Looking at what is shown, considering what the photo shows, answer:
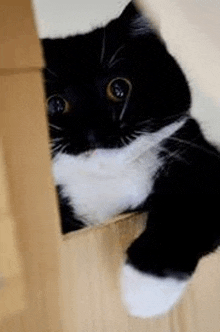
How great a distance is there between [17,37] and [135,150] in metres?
0.37

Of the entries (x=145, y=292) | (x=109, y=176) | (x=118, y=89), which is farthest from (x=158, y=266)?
(x=118, y=89)

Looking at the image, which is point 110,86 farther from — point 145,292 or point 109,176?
point 145,292

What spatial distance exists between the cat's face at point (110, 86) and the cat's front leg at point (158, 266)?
0.18 metres

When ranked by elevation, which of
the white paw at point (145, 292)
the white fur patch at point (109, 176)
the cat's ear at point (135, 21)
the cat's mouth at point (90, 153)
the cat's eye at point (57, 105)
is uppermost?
the cat's ear at point (135, 21)

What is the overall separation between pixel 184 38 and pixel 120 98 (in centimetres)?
20

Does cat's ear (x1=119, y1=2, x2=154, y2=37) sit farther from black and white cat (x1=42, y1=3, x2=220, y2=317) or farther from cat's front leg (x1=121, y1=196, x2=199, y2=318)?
cat's front leg (x1=121, y1=196, x2=199, y2=318)

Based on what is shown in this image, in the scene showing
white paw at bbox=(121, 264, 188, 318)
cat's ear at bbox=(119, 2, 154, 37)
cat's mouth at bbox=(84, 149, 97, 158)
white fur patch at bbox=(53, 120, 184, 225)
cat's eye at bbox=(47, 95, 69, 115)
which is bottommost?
white paw at bbox=(121, 264, 188, 318)

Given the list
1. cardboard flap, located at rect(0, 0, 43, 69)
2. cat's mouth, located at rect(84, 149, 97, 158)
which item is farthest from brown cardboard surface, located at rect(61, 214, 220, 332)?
cardboard flap, located at rect(0, 0, 43, 69)

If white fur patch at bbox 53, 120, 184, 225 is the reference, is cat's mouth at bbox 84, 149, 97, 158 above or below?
above

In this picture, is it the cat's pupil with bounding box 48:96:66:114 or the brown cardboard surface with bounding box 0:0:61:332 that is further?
the cat's pupil with bounding box 48:96:66:114

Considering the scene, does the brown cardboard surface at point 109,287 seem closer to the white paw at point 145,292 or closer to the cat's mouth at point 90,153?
the white paw at point 145,292

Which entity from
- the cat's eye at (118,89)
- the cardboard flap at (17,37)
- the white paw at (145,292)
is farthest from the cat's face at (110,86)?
the white paw at (145,292)

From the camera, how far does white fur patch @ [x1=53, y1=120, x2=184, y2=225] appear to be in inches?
29.3

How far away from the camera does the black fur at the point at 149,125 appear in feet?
2.44
